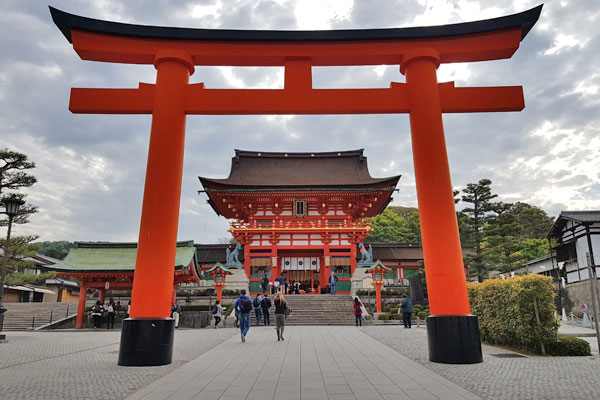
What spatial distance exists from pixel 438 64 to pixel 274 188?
20.1 m

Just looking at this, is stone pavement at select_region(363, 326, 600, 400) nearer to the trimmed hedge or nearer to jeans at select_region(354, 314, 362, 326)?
the trimmed hedge

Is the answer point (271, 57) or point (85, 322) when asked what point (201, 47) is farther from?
point (85, 322)

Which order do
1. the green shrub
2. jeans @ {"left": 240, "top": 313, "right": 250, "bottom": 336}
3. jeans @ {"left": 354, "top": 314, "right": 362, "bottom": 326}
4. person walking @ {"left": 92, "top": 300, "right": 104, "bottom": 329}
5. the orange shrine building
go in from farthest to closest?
1. the orange shrine building
2. person walking @ {"left": 92, "top": 300, "right": 104, "bottom": 329}
3. jeans @ {"left": 354, "top": 314, "right": 362, "bottom": 326}
4. jeans @ {"left": 240, "top": 313, "right": 250, "bottom": 336}
5. the green shrub

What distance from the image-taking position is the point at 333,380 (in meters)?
6.02

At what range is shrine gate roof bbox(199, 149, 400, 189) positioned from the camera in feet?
105

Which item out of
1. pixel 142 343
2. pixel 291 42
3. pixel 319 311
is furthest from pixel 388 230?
pixel 142 343

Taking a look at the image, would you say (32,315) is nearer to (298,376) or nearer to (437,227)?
(298,376)

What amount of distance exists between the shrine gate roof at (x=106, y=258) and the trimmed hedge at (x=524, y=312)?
14732 mm

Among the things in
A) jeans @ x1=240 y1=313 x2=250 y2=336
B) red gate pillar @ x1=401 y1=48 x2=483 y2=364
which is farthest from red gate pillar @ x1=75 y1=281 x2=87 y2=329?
red gate pillar @ x1=401 y1=48 x2=483 y2=364

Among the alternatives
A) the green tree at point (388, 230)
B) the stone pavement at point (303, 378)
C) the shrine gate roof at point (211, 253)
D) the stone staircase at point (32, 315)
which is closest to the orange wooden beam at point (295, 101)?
the stone pavement at point (303, 378)

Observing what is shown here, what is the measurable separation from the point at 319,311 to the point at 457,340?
589 inches

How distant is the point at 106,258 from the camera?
69.7 ft

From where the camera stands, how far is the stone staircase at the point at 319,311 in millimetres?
20297

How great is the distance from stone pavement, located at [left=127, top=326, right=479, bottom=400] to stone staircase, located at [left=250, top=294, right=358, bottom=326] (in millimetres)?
10877
